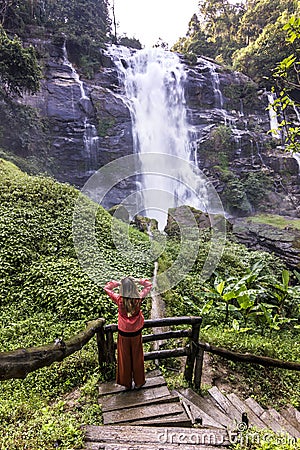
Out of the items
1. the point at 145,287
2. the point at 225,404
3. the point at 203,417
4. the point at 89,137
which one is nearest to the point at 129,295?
the point at 145,287

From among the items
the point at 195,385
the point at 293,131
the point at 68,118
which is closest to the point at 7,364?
the point at 195,385

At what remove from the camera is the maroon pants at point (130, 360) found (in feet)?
9.09

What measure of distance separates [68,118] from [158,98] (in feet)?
22.0

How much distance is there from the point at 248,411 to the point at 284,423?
0.38 meters

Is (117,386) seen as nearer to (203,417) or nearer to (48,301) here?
(203,417)

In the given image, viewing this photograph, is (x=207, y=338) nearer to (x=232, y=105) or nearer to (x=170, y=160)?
(x=170, y=160)

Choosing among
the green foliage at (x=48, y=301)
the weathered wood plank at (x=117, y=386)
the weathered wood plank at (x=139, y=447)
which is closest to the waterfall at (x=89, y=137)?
the green foliage at (x=48, y=301)

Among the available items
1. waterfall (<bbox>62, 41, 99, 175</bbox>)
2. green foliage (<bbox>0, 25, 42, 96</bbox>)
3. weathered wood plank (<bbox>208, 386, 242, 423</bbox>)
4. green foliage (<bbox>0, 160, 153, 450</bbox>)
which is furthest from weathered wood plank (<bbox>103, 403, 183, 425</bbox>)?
waterfall (<bbox>62, 41, 99, 175</bbox>)

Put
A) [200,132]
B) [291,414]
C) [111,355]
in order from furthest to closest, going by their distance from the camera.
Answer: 1. [200,132]
2. [291,414]
3. [111,355]

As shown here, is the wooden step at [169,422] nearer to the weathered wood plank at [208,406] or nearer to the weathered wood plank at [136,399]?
the weathered wood plank at [136,399]

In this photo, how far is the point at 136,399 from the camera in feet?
8.75

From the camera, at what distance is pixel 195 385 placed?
10.8ft

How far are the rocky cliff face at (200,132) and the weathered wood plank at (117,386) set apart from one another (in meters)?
13.4

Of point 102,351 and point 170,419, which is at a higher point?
point 102,351
